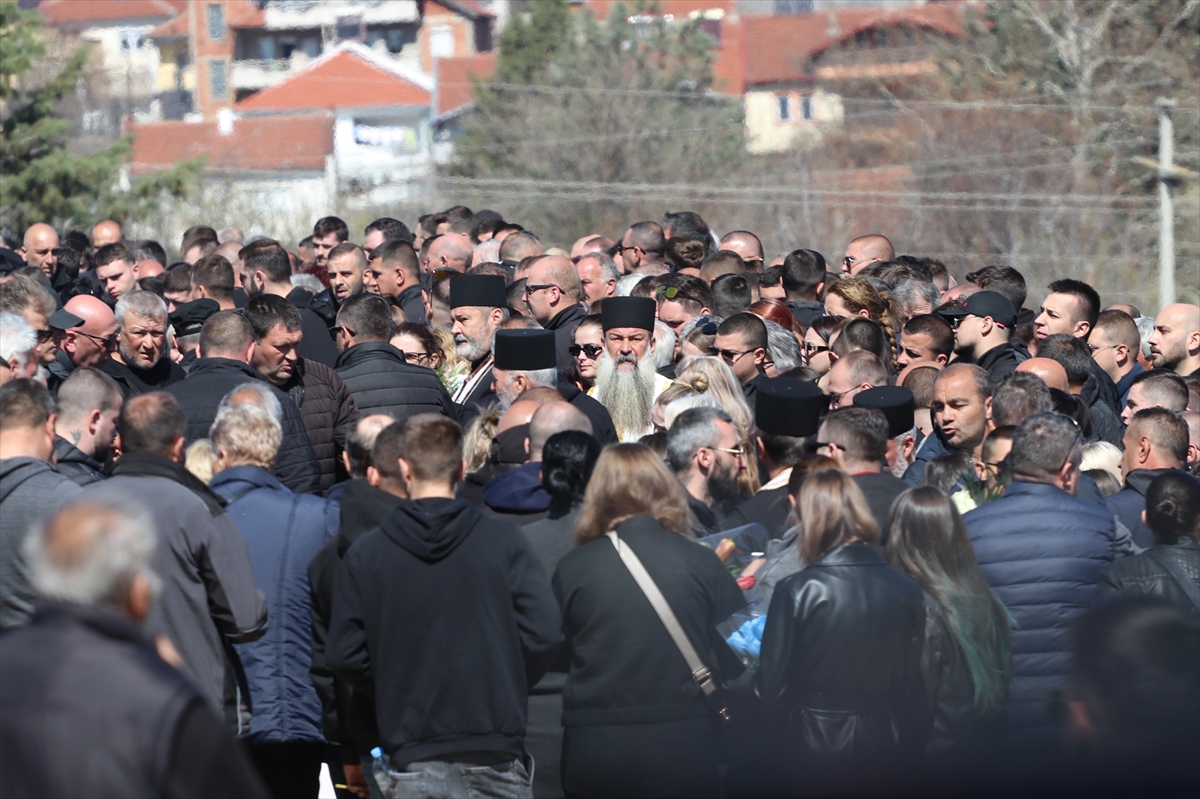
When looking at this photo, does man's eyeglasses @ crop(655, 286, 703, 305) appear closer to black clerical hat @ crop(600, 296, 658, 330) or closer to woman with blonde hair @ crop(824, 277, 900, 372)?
woman with blonde hair @ crop(824, 277, 900, 372)

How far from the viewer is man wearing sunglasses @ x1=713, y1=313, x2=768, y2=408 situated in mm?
7051

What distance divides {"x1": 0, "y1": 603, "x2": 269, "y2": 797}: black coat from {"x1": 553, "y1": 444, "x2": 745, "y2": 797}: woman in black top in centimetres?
168

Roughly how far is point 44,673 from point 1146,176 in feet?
121

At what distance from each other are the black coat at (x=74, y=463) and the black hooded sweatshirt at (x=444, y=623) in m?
1.33

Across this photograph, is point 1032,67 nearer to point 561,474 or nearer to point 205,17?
point 561,474

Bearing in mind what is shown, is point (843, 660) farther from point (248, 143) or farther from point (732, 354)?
point (248, 143)

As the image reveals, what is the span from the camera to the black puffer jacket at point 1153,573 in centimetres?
488

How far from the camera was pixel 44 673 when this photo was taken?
298 cm

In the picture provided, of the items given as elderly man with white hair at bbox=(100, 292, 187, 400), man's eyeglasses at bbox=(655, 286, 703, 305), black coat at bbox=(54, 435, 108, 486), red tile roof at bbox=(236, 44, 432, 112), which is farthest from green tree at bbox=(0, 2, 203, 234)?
red tile roof at bbox=(236, 44, 432, 112)

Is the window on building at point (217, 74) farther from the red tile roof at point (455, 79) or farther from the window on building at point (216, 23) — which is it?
the red tile roof at point (455, 79)

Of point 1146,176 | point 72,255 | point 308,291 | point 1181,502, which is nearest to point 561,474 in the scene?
point 1181,502

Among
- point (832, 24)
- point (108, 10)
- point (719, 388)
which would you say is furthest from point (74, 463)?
point (108, 10)

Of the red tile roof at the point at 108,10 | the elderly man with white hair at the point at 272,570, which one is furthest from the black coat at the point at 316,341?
the red tile roof at the point at 108,10

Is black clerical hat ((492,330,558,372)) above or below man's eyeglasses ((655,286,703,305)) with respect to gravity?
below
